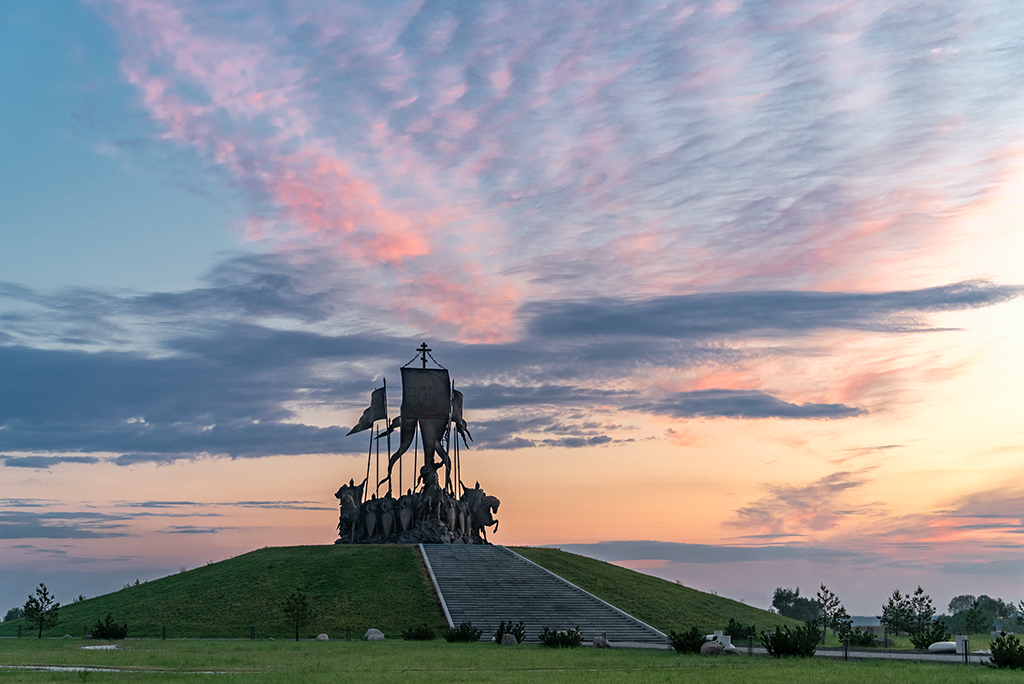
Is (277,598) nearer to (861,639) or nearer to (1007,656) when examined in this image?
(861,639)

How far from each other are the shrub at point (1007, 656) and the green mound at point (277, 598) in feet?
88.3

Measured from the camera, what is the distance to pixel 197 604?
52.9m

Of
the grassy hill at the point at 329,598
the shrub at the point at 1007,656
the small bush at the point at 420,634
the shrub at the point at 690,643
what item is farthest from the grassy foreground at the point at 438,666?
the grassy hill at the point at 329,598

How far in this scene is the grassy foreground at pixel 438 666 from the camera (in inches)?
1046

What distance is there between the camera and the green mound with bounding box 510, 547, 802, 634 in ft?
177

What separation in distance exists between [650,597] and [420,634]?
19.9 m

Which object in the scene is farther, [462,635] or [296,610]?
[296,610]

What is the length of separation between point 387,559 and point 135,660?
1052 inches

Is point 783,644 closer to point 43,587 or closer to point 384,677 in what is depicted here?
point 384,677

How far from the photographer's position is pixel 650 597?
58.5 m

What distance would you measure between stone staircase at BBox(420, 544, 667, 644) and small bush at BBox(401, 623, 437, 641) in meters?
2.99

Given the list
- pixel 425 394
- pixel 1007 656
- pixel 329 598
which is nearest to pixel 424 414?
pixel 425 394

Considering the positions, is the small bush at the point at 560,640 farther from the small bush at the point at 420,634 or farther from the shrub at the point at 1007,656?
the shrub at the point at 1007,656

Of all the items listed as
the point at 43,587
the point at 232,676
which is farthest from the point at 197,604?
the point at 232,676
